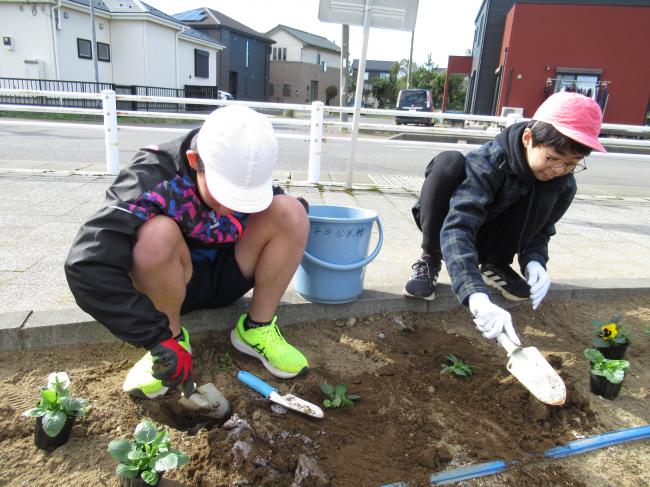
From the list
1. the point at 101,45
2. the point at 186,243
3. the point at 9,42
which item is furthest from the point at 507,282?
the point at 101,45

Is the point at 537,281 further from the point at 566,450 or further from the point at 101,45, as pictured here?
the point at 101,45

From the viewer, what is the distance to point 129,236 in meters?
Result: 1.66

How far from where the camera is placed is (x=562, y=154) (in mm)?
2107

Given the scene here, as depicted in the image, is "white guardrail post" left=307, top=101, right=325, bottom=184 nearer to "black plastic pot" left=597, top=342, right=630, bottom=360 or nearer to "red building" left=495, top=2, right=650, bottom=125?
"black plastic pot" left=597, top=342, right=630, bottom=360

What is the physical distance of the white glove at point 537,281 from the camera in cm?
244

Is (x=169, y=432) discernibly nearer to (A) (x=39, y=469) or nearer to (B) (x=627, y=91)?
(A) (x=39, y=469)

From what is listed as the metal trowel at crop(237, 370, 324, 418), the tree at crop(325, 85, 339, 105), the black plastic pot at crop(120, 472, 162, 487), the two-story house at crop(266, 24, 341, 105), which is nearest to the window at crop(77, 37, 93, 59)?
the metal trowel at crop(237, 370, 324, 418)

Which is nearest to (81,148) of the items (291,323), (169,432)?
(291,323)

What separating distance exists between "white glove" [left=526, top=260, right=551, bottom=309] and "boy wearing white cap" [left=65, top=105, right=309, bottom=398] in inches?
46.2

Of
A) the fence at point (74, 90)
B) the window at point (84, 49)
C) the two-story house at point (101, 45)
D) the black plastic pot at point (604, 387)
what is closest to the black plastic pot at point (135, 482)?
the black plastic pot at point (604, 387)

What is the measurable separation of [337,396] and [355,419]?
11cm

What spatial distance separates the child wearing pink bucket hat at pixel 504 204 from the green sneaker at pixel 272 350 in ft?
2.44

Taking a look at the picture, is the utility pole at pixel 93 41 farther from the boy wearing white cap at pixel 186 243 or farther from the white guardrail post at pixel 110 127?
the boy wearing white cap at pixel 186 243

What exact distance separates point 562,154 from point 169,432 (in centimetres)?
188
